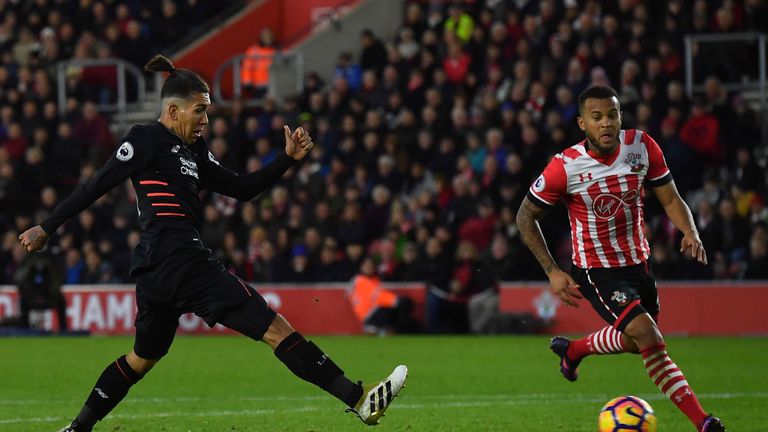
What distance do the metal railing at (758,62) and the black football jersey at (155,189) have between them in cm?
1386

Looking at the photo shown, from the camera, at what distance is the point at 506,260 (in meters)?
19.2

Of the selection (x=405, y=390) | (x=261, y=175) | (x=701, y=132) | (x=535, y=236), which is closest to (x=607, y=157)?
(x=535, y=236)

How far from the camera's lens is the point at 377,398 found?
24.5ft

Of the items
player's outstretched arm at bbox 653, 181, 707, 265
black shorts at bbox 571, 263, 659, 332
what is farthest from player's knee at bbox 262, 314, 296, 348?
player's outstretched arm at bbox 653, 181, 707, 265

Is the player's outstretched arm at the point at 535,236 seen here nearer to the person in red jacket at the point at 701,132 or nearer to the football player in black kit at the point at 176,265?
the football player in black kit at the point at 176,265

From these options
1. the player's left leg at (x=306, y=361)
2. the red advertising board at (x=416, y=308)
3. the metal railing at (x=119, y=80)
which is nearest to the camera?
the player's left leg at (x=306, y=361)

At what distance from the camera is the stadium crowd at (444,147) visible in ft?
63.1

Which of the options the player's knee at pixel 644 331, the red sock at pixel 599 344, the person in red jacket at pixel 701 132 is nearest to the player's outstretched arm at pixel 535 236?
the player's knee at pixel 644 331

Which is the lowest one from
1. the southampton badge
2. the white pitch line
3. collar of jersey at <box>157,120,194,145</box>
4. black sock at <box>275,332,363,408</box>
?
the white pitch line

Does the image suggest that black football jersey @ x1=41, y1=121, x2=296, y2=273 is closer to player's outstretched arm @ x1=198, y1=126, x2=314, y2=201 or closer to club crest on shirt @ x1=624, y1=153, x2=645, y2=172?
player's outstretched arm @ x1=198, y1=126, x2=314, y2=201

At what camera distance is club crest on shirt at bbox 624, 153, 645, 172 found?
8445 millimetres

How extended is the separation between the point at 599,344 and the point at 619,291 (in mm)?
749

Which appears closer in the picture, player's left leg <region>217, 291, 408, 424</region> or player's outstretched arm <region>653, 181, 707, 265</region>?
player's left leg <region>217, 291, 408, 424</region>

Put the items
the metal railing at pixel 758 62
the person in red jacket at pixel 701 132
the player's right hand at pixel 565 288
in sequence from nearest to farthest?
1. the player's right hand at pixel 565 288
2. the person in red jacket at pixel 701 132
3. the metal railing at pixel 758 62
